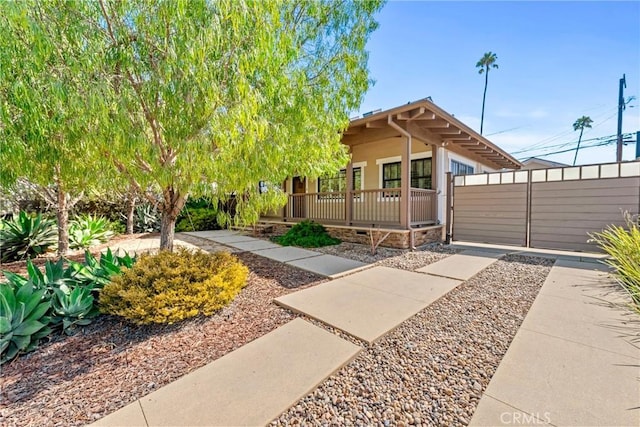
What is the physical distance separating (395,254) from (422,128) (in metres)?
3.88

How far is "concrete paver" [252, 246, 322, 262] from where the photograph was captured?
21.1 ft

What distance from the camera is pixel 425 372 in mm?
2180

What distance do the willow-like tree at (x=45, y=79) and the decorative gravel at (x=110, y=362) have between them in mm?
1896

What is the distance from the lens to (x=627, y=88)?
1666 cm

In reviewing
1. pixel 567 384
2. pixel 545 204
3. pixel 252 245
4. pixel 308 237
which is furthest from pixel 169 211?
pixel 545 204

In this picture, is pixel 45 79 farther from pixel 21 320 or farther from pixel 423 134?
pixel 423 134

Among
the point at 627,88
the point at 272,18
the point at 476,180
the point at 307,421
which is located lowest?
the point at 307,421

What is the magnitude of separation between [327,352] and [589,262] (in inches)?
262

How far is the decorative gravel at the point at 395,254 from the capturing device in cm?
590

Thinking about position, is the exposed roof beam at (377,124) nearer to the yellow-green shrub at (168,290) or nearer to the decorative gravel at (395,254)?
the decorative gravel at (395,254)

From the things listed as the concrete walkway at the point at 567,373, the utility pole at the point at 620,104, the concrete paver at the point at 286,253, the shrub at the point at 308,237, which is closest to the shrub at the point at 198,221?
the shrub at the point at 308,237

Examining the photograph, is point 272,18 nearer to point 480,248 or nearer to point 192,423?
point 192,423

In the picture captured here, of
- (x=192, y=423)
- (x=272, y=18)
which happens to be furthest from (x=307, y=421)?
(x=272, y=18)

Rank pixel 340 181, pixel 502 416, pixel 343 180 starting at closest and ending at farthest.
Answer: pixel 502 416 → pixel 343 180 → pixel 340 181
